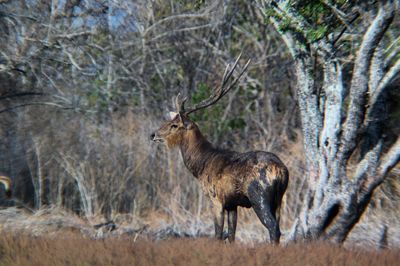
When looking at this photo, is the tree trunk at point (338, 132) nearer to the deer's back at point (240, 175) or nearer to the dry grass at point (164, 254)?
the deer's back at point (240, 175)

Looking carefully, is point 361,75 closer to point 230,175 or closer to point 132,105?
point 230,175

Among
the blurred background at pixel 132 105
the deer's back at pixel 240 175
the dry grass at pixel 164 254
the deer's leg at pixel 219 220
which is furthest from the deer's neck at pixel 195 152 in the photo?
the blurred background at pixel 132 105

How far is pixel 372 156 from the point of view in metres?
10.9

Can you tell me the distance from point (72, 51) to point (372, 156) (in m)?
8.14

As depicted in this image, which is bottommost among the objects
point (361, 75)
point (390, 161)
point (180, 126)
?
point (390, 161)

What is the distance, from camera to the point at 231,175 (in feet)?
34.3

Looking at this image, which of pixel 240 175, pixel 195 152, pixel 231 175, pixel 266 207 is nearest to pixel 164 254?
pixel 266 207

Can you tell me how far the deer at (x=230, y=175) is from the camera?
9.99 metres

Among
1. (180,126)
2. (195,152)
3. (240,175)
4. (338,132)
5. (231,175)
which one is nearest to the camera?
(240,175)

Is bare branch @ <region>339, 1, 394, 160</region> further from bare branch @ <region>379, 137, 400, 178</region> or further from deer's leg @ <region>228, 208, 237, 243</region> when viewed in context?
deer's leg @ <region>228, 208, 237, 243</region>

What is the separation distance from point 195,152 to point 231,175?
1.03 metres

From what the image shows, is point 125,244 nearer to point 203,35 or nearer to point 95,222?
point 95,222

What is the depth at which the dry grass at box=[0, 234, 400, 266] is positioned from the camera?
23.8 ft

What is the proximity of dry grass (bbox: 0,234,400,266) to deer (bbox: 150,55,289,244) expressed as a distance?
1.65 m
